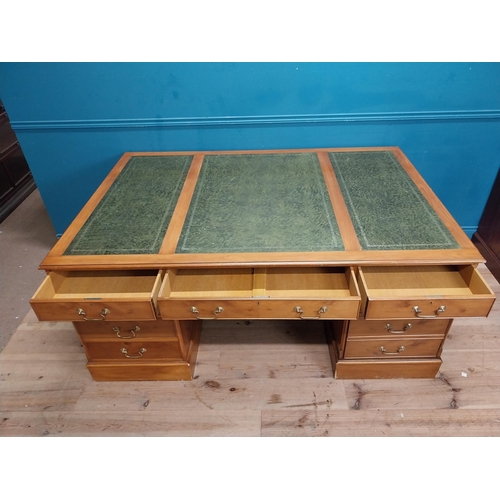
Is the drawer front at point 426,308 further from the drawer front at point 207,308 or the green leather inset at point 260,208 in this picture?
the drawer front at point 207,308

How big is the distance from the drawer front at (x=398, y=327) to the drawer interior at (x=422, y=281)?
0.13 m

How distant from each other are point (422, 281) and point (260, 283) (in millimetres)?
623

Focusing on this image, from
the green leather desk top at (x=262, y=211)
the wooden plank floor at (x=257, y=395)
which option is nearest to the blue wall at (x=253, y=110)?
the green leather desk top at (x=262, y=211)

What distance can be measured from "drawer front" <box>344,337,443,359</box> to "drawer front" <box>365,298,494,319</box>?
234 mm

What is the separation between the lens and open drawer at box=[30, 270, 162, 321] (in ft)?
4.09

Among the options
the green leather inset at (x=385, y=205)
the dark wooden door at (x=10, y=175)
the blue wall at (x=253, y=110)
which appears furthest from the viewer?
the dark wooden door at (x=10, y=175)

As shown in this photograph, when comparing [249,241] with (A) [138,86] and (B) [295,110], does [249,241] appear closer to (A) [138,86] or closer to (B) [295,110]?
(B) [295,110]

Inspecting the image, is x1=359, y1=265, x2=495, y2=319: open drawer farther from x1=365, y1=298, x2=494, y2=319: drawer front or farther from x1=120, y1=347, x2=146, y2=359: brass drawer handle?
x1=120, y1=347, x2=146, y2=359: brass drawer handle

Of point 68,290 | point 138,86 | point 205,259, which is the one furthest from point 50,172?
point 205,259

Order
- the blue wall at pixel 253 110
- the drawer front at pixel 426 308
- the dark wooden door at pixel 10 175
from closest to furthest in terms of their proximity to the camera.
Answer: the drawer front at pixel 426 308
the blue wall at pixel 253 110
the dark wooden door at pixel 10 175

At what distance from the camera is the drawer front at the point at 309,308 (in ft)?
4.05

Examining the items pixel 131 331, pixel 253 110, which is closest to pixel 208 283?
pixel 131 331

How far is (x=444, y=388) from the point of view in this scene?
61.2 inches

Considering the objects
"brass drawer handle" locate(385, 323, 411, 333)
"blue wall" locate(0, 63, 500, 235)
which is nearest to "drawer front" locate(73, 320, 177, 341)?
"brass drawer handle" locate(385, 323, 411, 333)
